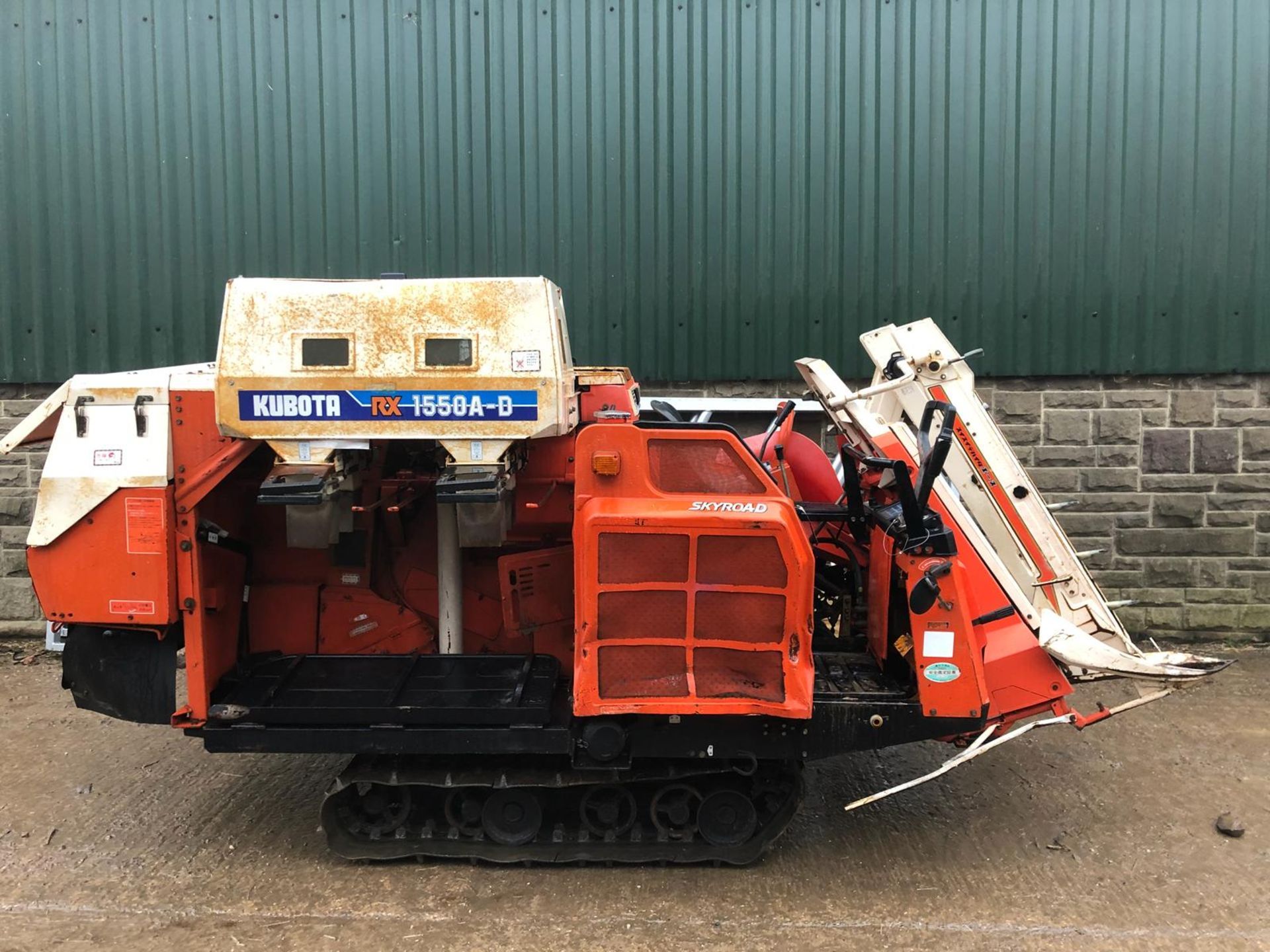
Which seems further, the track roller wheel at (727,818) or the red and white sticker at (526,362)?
the track roller wheel at (727,818)

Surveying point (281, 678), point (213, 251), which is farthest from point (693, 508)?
point (213, 251)

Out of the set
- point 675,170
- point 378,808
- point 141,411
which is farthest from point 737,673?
point 675,170

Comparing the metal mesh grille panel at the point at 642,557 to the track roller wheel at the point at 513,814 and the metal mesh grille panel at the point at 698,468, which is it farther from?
the track roller wheel at the point at 513,814

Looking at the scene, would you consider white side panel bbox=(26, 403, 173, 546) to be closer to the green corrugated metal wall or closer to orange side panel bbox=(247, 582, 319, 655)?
orange side panel bbox=(247, 582, 319, 655)

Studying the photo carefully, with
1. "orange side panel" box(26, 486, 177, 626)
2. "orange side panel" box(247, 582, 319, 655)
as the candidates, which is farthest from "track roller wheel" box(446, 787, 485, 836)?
"orange side panel" box(26, 486, 177, 626)

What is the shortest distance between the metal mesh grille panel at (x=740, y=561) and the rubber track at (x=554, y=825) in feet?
2.74

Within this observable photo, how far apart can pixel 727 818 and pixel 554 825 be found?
0.73m

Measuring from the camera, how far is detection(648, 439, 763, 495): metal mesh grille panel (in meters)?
3.58

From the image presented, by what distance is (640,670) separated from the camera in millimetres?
3580

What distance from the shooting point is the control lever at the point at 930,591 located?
354cm

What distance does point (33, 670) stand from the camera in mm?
6496

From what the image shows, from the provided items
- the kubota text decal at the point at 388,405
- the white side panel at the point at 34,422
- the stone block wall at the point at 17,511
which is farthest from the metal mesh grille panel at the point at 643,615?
the stone block wall at the point at 17,511

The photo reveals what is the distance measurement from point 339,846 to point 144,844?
95 centimetres

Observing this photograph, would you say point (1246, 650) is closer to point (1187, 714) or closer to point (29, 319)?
point (1187, 714)
